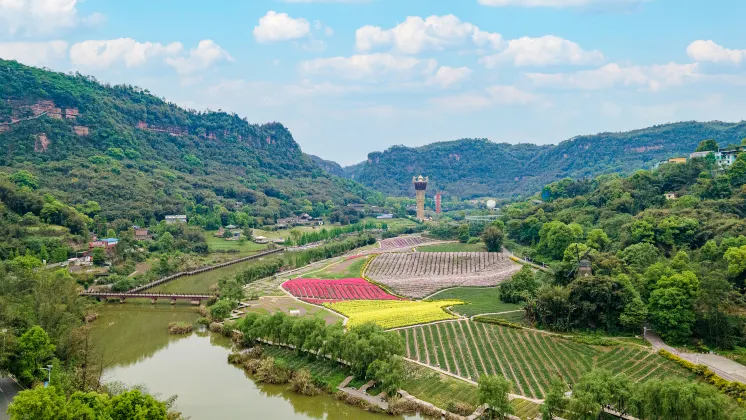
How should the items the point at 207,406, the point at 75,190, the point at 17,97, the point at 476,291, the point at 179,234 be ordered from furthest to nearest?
1. the point at 17,97
2. the point at 75,190
3. the point at 179,234
4. the point at 476,291
5. the point at 207,406

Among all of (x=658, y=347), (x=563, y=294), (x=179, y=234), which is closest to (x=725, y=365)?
(x=658, y=347)

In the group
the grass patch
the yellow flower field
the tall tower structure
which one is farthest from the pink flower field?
the tall tower structure

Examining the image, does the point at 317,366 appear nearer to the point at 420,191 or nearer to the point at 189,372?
the point at 189,372

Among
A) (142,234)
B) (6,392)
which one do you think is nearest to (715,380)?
(6,392)

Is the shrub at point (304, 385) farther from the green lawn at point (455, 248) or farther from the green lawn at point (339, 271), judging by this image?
the green lawn at point (455, 248)

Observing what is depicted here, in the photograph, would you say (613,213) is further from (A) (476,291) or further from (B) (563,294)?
(B) (563,294)

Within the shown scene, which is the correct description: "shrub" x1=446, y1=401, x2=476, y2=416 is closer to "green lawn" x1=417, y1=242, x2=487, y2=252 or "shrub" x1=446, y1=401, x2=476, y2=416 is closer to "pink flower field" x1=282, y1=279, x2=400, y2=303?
"pink flower field" x1=282, y1=279, x2=400, y2=303
